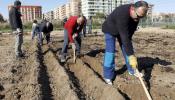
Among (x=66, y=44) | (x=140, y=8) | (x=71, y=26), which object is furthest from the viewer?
(x=66, y=44)

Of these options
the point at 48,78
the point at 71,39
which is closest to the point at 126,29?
the point at 48,78

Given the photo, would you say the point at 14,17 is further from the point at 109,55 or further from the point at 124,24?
the point at 124,24

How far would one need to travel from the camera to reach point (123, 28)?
20.0ft

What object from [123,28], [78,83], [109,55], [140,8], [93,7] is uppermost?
[93,7]

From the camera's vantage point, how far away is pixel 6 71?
938 cm

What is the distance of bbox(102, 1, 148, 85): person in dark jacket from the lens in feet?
19.0

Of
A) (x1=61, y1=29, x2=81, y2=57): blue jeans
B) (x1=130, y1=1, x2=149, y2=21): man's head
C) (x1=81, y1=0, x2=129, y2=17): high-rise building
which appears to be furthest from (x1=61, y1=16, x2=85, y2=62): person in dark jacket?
(x1=81, y1=0, x2=129, y2=17): high-rise building

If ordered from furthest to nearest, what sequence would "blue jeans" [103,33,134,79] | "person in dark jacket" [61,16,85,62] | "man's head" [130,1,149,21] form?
"person in dark jacket" [61,16,85,62] < "blue jeans" [103,33,134,79] < "man's head" [130,1,149,21]

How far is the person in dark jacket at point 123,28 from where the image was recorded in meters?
5.78

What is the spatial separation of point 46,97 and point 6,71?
2847mm

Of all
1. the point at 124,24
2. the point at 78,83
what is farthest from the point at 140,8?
the point at 78,83

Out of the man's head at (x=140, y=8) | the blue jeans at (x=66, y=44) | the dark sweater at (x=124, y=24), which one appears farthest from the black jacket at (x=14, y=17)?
the man's head at (x=140, y=8)

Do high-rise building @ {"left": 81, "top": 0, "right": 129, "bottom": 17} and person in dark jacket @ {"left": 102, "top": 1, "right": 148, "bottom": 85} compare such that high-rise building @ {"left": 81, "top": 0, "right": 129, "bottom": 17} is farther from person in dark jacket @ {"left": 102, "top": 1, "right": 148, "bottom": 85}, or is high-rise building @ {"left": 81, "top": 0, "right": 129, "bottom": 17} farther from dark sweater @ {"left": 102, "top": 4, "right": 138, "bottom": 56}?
dark sweater @ {"left": 102, "top": 4, "right": 138, "bottom": 56}

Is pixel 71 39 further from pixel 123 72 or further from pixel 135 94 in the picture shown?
pixel 135 94
